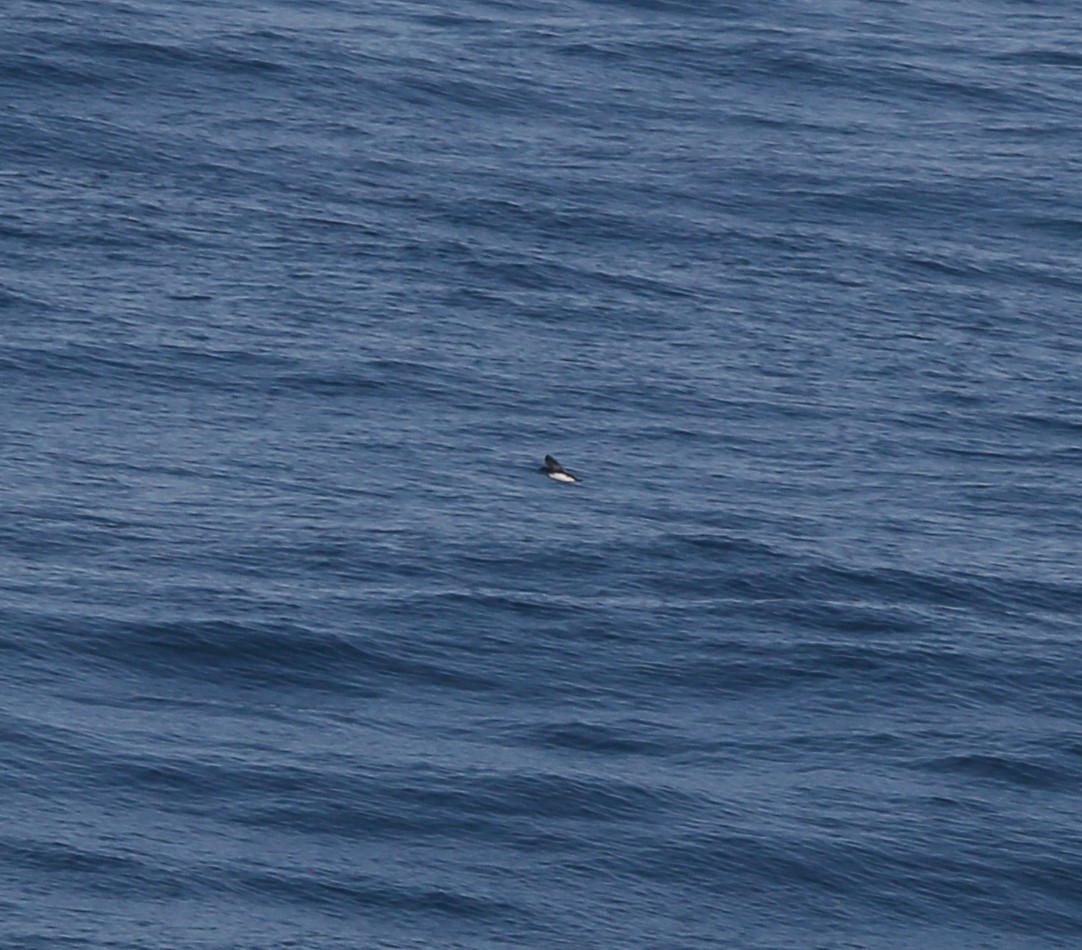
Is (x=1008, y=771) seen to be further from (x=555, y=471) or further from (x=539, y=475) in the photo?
(x=539, y=475)

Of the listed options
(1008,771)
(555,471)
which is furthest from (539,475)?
(1008,771)

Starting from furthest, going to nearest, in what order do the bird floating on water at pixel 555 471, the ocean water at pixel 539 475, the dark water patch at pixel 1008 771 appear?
the bird floating on water at pixel 555 471
the dark water patch at pixel 1008 771
the ocean water at pixel 539 475

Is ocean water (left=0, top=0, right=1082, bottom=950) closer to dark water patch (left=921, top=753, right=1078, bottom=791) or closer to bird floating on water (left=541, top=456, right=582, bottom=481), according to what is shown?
dark water patch (left=921, top=753, right=1078, bottom=791)

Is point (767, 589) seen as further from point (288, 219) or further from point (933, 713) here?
point (288, 219)

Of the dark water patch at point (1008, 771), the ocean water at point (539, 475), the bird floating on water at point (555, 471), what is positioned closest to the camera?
the ocean water at point (539, 475)

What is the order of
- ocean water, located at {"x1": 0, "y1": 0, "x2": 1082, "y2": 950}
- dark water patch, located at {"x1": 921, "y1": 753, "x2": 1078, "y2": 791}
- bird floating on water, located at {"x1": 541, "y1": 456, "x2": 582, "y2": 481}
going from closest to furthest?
ocean water, located at {"x1": 0, "y1": 0, "x2": 1082, "y2": 950} < dark water patch, located at {"x1": 921, "y1": 753, "x2": 1078, "y2": 791} < bird floating on water, located at {"x1": 541, "y1": 456, "x2": 582, "y2": 481}

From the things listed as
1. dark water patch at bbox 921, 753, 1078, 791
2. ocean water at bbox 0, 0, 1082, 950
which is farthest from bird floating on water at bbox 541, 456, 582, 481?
dark water patch at bbox 921, 753, 1078, 791

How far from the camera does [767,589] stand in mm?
133750

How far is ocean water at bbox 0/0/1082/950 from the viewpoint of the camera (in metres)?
115

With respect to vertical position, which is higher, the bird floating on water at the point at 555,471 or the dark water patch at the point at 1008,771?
the bird floating on water at the point at 555,471

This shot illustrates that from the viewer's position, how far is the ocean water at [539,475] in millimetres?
115250

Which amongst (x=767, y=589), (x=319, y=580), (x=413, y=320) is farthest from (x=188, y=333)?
(x=767, y=589)

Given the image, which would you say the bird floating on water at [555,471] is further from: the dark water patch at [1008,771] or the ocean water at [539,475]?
the dark water patch at [1008,771]

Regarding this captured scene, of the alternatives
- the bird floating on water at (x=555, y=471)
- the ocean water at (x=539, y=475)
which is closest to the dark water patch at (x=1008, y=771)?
the ocean water at (x=539, y=475)
